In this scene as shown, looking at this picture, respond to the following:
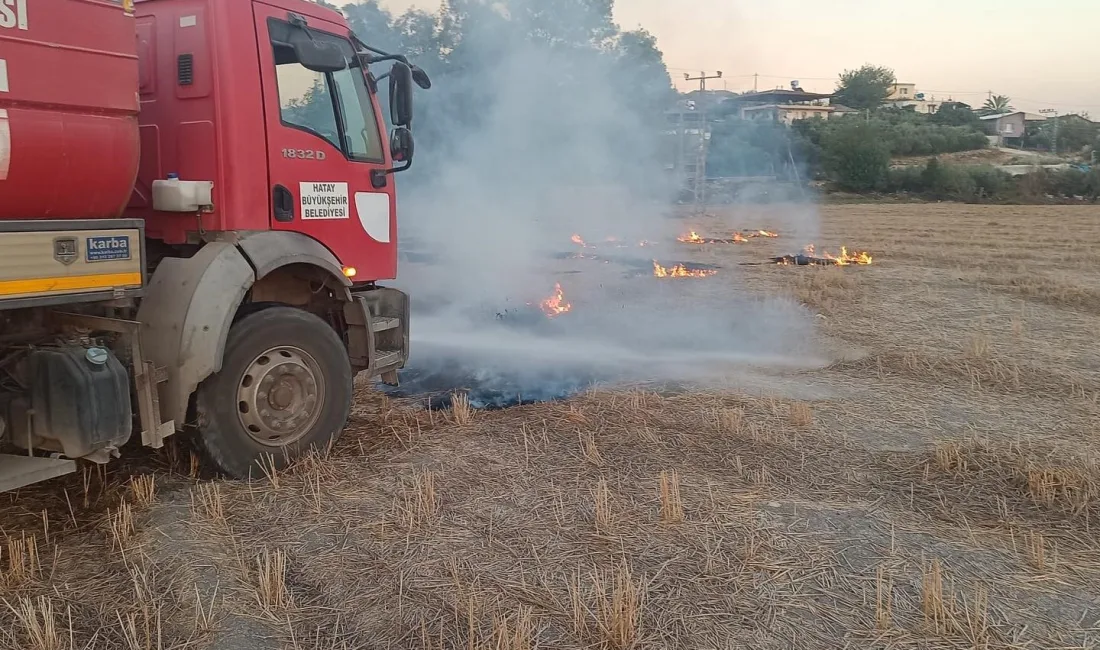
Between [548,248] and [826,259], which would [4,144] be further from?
[826,259]

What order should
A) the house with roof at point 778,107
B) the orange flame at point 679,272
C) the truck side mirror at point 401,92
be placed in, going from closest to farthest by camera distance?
the truck side mirror at point 401,92, the orange flame at point 679,272, the house with roof at point 778,107

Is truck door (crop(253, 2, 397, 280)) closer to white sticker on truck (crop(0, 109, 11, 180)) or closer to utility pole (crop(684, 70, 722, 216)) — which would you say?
white sticker on truck (crop(0, 109, 11, 180))

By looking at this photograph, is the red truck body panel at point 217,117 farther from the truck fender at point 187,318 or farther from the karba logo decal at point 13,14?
the karba logo decal at point 13,14

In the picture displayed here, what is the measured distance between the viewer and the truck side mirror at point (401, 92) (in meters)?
5.23

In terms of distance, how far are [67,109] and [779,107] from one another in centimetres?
3451

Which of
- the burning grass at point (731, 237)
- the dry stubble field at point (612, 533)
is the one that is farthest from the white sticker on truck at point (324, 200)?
the burning grass at point (731, 237)

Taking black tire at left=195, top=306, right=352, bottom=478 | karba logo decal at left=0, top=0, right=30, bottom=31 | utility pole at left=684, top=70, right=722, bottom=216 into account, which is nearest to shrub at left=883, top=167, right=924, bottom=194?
utility pole at left=684, top=70, right=722, bottom=216

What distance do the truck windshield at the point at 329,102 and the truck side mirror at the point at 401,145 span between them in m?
0.09

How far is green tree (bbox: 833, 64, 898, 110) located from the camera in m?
57.7

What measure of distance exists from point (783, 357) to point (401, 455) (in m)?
4.74

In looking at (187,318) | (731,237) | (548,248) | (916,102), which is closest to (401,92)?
(187,318)

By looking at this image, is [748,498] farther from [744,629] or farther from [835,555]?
[744,629]

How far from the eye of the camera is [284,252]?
478 centimetres

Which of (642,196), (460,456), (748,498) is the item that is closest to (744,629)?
(748,498)
